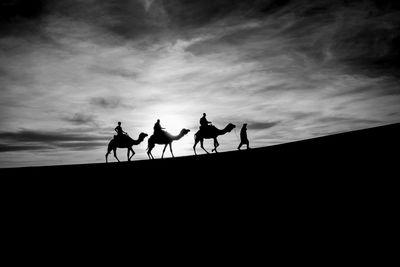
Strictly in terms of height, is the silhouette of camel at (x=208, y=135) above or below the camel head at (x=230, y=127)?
below

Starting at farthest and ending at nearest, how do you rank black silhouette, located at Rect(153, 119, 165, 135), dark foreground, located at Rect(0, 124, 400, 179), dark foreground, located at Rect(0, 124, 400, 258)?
black silhouette, located at Rect(153, 119, 165, 135) → dark foreground, located at Rect(0, 124, 400, 179) → dark foreground, located at Rect(0, 124, 400, 258)

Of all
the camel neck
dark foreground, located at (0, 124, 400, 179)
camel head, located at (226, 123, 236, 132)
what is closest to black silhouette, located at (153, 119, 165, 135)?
the camel neck

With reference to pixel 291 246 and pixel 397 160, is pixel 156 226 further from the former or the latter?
pixel 397 160

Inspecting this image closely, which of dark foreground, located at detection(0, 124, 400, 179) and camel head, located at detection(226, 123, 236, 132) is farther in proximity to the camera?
camel head, located at detection(226, 123, 236, 132)

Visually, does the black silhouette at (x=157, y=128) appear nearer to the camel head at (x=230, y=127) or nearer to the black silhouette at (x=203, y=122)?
the black silhouette at (x=203, y=122)

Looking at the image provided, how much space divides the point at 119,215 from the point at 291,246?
3597mm

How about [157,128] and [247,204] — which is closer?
[247,204]

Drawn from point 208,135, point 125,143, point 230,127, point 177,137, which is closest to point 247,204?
point 208,135

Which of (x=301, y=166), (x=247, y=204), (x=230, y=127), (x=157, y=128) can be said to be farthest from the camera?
(x=230, y=127)

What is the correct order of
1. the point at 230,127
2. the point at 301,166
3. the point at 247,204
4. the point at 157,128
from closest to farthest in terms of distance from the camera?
the point at 247,204
the point at 301,166
the point at 157,128
the point at 230,127

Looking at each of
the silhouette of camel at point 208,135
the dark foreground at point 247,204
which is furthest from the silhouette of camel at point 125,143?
the dark foreground at point 247,204

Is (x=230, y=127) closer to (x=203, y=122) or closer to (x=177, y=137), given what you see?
(x=203, y=122)

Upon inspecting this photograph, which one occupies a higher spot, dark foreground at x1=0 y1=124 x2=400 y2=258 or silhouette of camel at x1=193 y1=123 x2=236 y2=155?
silhouette of camel at x1=193 y1=123 x2=236 y2=155

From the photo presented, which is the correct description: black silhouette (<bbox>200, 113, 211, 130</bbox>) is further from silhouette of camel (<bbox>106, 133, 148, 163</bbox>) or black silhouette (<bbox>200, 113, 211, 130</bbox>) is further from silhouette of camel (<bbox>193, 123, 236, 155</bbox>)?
silhouette of camel (<bbox>106, 133, 148, 163</bbox>)
